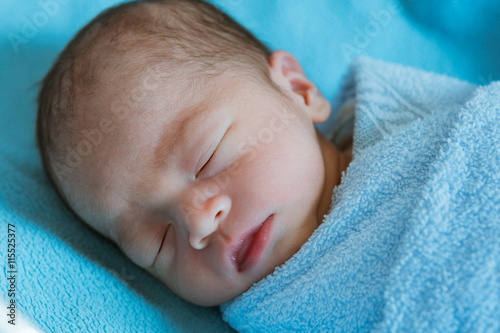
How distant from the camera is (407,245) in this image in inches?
35.7

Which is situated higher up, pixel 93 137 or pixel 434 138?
pixel 434 138

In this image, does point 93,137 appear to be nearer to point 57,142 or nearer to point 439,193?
point 57,142

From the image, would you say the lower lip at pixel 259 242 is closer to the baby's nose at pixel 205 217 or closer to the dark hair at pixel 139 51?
the baby's nose at pixel 205 217

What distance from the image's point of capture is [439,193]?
940 millimetres

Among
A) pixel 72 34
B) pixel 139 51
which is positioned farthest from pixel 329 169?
pixel 72 34

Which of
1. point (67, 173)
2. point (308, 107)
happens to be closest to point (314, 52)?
point (308, 107)

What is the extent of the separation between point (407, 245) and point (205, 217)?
0.36 m

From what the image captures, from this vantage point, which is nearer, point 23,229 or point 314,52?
point 23,229

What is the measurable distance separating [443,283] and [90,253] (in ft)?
2.66

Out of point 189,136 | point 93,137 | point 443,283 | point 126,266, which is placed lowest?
point 126,266

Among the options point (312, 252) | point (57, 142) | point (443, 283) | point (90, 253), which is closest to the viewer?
point (443, 283)

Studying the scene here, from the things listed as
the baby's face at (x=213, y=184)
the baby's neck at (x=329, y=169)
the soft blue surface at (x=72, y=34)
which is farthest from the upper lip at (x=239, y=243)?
the soft blue surface at (x=72, y=34)

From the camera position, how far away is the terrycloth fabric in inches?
33.8

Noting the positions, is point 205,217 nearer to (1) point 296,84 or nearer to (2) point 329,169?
(2) point 329,169
